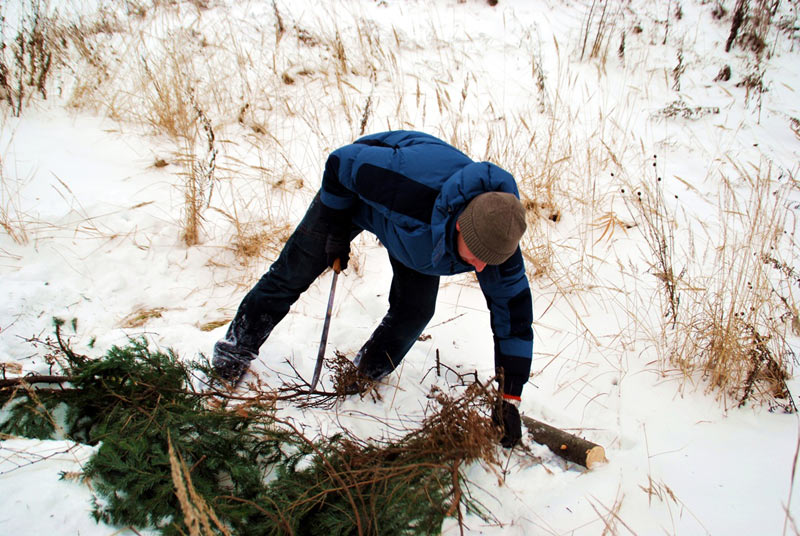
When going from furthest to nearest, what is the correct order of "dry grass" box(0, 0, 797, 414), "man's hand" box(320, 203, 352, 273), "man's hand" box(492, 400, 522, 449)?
"dry grass" box(0, 0, 797, 414)
"man's hand" box(320, 203, 352, 273)
"man's hand" box(492, 400, 522, 449)

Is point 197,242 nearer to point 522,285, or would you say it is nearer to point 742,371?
point 522,285

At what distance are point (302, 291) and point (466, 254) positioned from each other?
3.25 feet

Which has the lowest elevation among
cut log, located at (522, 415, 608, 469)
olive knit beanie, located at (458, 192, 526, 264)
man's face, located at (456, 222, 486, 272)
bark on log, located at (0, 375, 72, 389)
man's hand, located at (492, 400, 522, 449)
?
cut log, located at (522, 415, 608, 469)

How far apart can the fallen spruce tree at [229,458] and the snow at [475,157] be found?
5.0 inches

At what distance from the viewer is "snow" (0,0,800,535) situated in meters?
1.83

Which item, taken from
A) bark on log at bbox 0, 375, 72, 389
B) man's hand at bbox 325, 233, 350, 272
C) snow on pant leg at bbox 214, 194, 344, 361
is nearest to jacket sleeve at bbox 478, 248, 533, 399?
man's hand at bbox 325, 233, 350, 272

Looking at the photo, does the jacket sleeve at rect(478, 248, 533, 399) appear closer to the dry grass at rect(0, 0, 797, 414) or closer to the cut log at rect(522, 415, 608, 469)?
the cut log at rect(522, 415, 608, 469)

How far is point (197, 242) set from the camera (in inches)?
130

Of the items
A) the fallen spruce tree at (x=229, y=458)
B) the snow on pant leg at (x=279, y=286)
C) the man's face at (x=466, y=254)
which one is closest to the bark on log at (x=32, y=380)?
the fallen spruce tree at (x=229, y=458)

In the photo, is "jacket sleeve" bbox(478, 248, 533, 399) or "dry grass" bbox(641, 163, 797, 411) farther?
"dry grass" bbox(641, 163, 797, 411)

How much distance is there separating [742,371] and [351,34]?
504 cm

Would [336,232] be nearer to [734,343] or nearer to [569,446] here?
[569,446]

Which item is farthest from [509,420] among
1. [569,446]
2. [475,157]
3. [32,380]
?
[475,157]

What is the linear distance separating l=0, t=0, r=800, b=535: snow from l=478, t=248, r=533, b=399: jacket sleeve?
43 centimetres
